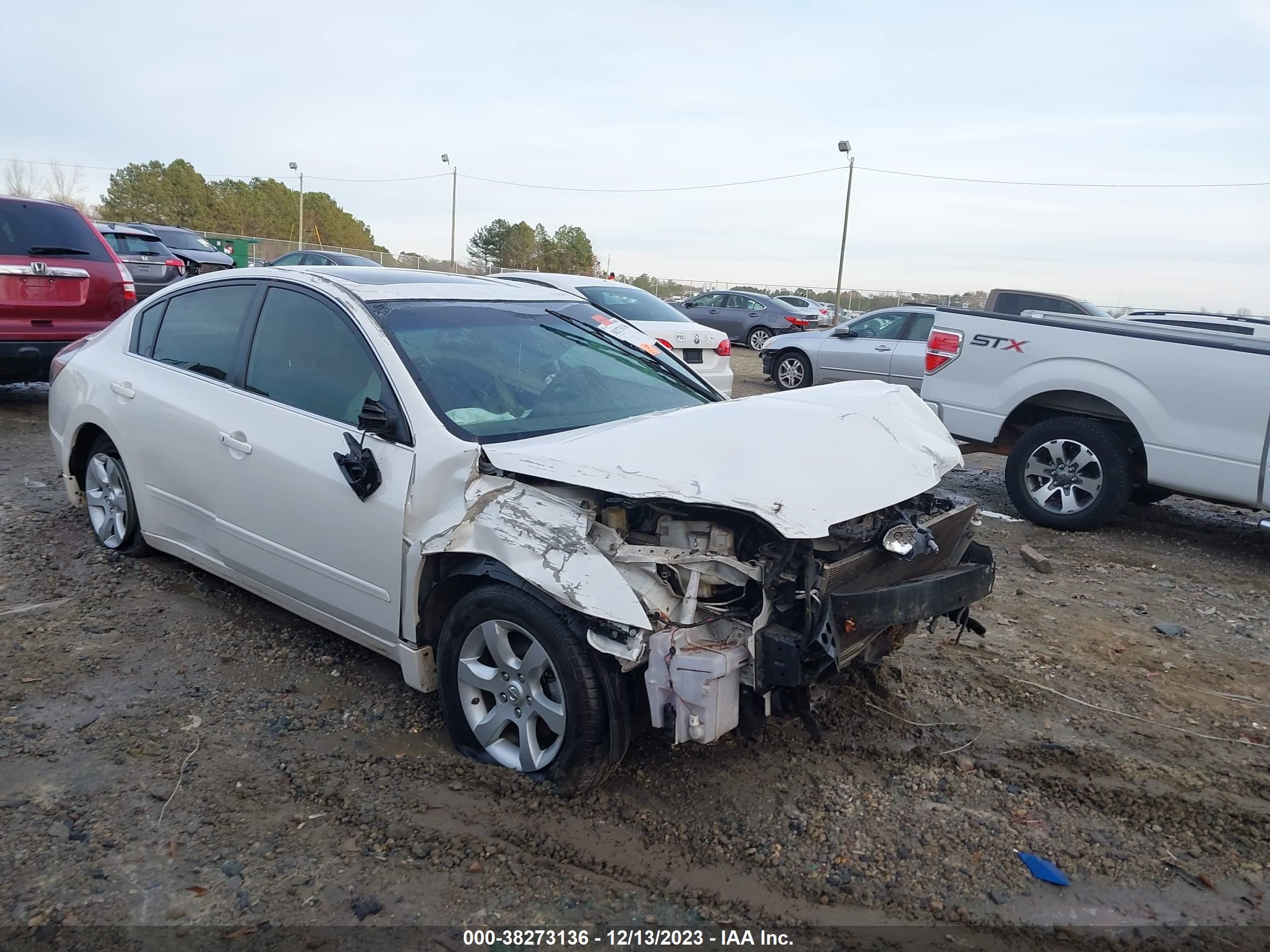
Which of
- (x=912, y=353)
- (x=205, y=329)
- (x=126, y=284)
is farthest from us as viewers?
(x=912, y=353)

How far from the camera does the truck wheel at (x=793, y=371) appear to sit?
14.4 m

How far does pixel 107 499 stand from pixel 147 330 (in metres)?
0.97

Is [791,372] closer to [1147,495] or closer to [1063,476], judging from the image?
[1147,495]

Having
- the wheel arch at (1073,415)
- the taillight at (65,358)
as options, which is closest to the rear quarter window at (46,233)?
the taillight at (65,358)

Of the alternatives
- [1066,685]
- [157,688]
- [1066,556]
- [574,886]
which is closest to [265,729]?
[157,688]

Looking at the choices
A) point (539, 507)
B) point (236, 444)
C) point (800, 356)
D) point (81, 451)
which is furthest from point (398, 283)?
point (800, 356)

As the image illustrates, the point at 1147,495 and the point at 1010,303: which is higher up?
the point at 1010,303

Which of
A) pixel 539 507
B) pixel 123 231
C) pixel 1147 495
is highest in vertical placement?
pixel 123 231

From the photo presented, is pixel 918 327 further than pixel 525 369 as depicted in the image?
Yes

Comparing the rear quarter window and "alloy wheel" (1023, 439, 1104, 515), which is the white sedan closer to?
"alloy wheel" (1023, 439, 1104, 515)

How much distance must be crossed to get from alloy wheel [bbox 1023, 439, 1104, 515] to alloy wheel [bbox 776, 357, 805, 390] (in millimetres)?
7593

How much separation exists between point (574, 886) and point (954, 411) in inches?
221

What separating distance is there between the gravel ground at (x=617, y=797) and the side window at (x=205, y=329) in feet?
3.86

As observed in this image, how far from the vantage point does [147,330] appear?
15.6 feet
